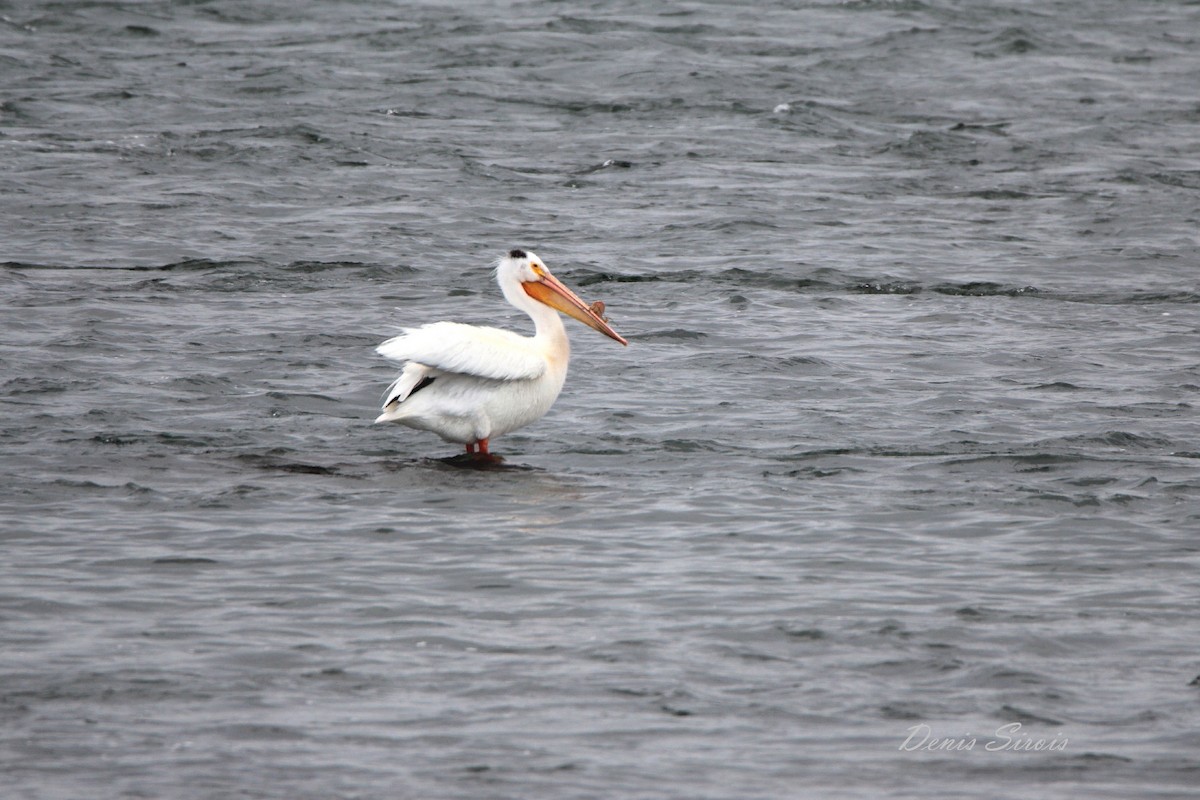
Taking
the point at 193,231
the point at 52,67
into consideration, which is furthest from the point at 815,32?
the point at 193,231

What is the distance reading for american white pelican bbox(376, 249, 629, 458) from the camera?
26.4 ft

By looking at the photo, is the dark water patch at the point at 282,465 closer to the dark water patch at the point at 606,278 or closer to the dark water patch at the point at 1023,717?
the dark water patch at the point at 1023,717

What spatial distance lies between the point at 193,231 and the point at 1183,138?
883cm

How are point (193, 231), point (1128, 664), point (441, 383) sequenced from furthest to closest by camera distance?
point (193, 231)
point (441, 383)
point (1128, 664)

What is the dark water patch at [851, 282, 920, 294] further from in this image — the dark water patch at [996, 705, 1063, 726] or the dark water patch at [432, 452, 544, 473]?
the dark water patch at [996, 705, 1063, 726]

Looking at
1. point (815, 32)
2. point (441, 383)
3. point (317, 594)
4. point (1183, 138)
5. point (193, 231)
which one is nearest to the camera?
point (317, 594)

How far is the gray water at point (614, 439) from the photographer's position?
5.24 m

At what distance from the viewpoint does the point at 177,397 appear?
29.2 feet

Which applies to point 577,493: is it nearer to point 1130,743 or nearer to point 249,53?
point 1130,743

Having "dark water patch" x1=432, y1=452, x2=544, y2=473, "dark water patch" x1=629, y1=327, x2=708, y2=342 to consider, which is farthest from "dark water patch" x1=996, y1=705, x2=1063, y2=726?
"dark water patch" x1=629, y1=327, x2=708, y2=342

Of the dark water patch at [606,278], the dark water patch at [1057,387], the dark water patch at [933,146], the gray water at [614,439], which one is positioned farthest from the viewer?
the dark water patch at [933,146]

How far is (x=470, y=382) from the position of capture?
8180 millimetres

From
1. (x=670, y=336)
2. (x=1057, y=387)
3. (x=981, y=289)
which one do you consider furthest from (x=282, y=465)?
(x=981, y=289)

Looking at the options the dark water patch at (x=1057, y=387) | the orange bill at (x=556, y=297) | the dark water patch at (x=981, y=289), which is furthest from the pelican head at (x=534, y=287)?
the dark water patch at (x=981, y=289)
